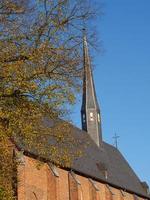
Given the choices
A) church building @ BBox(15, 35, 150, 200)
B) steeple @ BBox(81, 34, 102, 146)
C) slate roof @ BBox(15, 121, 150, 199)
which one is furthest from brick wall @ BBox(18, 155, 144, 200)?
steeple @ BBox(81, 34, 102, 146)

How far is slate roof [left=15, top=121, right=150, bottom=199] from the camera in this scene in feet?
130

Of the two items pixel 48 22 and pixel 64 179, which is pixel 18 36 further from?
pixel 64 179

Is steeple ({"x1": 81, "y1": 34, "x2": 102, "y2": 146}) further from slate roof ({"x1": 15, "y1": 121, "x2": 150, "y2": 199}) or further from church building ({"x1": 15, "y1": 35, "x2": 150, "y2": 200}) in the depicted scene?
slate roof ({"x1": 15, "y1": 121, "x2": 150, "y2": 199})

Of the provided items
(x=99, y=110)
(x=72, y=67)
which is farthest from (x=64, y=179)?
(x=72, y=67)

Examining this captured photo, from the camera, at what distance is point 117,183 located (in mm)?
44062

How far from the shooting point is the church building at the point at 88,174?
30.1 metres

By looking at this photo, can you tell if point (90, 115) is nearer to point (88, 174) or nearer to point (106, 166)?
point (106, 166)

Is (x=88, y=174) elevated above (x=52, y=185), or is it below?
above

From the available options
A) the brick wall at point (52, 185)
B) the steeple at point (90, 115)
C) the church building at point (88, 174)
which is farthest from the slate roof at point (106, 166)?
the brick wall at point (52, 185)

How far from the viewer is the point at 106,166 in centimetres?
4434

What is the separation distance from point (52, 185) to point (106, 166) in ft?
41.7

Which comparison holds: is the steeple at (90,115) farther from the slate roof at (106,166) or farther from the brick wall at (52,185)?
the brick wall at (52,185)

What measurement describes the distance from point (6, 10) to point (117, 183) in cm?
2984

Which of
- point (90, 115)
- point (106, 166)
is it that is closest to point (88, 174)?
point (106, 166)
